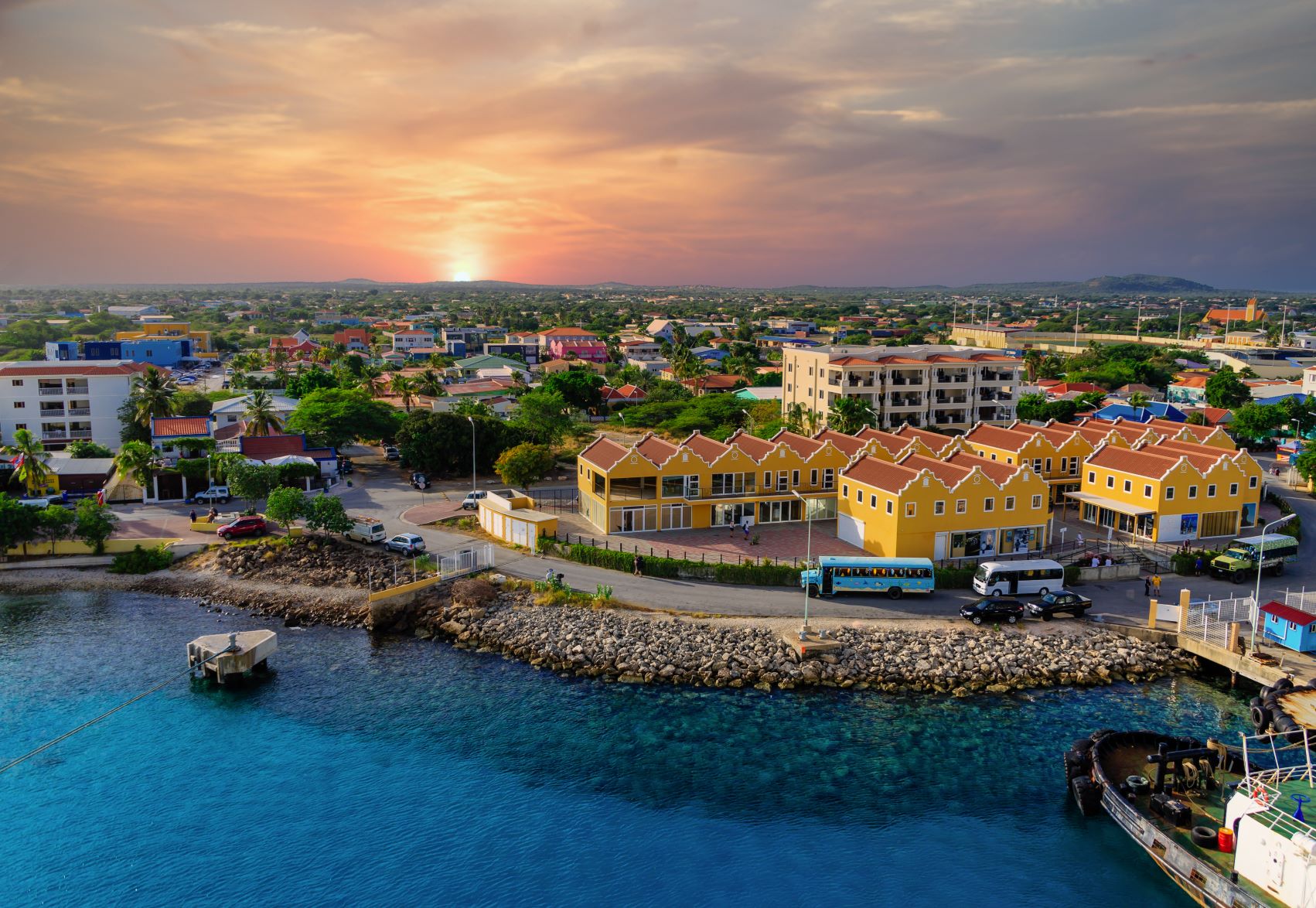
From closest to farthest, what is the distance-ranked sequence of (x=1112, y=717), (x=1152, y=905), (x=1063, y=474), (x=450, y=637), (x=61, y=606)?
1. (x=1152, y=905)
2. (x=1112, y=717)
3. (x=450, y=637)
4. (x=61, y=606)
5. (x=1063, y=474)

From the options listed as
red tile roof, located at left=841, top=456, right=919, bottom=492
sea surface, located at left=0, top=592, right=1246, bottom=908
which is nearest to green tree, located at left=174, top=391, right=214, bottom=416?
sea surface, located at left=0, top=592, right=1246, bottom=908

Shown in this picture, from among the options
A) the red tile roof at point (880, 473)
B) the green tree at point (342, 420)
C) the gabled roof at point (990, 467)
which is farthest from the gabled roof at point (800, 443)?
the green tree at point (342, 420)

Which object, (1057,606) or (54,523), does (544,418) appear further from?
(1057,606)

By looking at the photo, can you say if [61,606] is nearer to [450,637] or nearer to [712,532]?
[450,637]

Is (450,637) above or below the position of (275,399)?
below

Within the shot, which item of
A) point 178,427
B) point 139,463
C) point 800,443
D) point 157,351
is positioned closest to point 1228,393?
point 800,443

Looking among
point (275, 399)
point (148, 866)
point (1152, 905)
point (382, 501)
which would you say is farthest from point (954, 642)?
point (275, 399)
